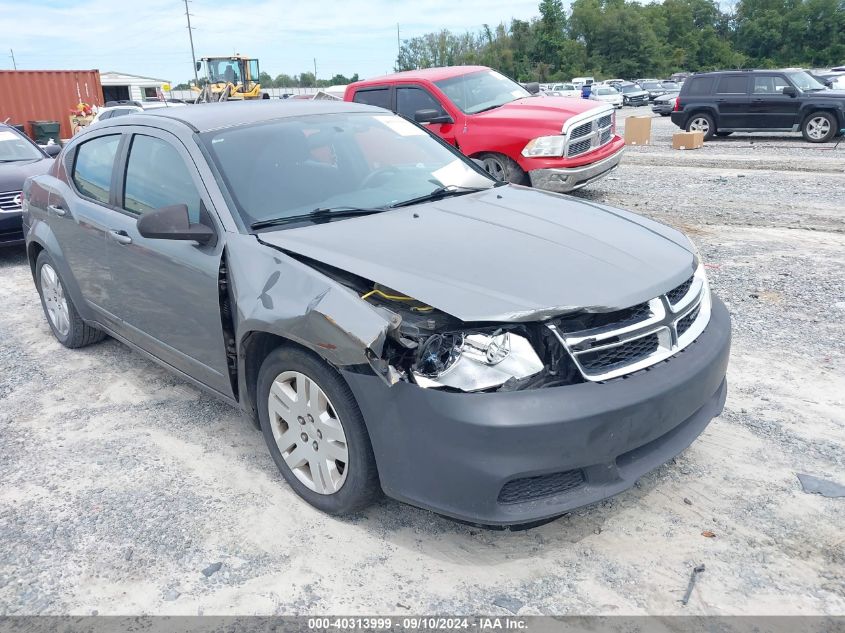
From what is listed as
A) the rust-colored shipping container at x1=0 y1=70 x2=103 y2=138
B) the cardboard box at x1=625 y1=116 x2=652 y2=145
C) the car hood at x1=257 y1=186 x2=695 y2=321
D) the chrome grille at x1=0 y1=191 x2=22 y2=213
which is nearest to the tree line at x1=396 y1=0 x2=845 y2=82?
the rust-colored shipping container at x1=0 y1=70 x2=103 y2=138

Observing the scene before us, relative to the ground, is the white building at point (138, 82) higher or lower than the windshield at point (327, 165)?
higher

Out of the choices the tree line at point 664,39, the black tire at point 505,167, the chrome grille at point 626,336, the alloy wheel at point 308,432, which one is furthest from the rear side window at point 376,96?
the tree line at point 664,39

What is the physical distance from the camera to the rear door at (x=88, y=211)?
4.33m

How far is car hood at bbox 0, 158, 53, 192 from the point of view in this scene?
802 centimetres

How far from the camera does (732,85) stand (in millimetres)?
17969

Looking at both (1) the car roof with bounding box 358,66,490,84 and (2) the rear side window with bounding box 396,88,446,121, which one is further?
(1) the car roof with bounding box 358,66,490,84

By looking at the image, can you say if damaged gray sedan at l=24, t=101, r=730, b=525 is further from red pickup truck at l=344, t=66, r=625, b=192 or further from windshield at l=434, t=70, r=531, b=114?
windshield at l=434, t=70, r=531, b=114

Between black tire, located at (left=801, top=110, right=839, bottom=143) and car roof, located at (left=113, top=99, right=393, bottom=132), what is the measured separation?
52.0ft

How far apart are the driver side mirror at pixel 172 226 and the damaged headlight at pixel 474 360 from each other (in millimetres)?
1346

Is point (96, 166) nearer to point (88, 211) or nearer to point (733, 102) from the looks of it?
point (88, 211)

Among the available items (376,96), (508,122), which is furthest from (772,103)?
(376,96)

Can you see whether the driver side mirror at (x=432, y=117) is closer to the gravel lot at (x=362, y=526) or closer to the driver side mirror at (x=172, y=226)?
the gravel lot at (x=362, y=526)

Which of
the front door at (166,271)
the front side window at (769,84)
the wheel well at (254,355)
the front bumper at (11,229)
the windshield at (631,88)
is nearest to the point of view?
the wheel well at (254,355)

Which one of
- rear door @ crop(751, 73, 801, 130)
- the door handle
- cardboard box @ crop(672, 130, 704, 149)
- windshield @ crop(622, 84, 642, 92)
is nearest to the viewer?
the door handle
